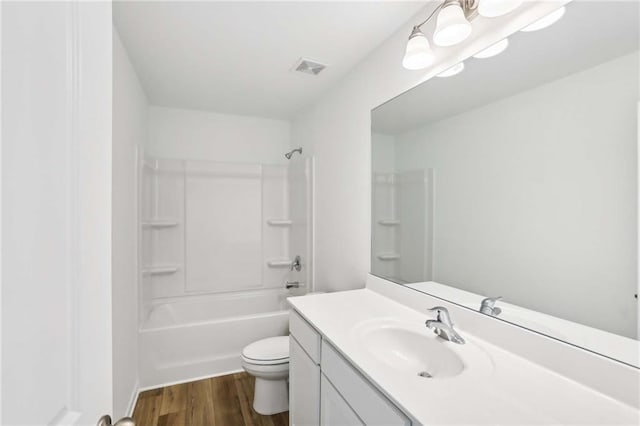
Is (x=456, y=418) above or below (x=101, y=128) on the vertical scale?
below

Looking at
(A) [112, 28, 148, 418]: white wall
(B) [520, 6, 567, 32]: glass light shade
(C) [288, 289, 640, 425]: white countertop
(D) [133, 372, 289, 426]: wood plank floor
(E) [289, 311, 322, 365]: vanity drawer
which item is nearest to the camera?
(C) [288, 289, 640, 425]: white countertop

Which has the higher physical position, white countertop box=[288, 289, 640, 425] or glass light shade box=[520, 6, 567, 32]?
glass light shade box=[520, 6, 567, 32]

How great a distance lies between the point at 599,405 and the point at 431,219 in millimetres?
912

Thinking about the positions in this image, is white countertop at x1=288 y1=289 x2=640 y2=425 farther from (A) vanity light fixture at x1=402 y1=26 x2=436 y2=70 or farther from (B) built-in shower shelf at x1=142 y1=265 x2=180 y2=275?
(B) built-in shower shelf at x1=142 y1=265 x2=180 y2=275

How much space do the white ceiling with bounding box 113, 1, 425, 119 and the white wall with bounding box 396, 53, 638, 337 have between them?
79 cm

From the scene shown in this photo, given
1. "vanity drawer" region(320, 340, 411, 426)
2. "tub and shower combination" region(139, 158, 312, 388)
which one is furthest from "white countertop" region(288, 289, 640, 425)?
"tub and shower combination" region(139, 158, 312, 388)

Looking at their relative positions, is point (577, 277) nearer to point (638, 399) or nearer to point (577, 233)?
point (577, 233)

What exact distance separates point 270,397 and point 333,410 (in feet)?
3.50

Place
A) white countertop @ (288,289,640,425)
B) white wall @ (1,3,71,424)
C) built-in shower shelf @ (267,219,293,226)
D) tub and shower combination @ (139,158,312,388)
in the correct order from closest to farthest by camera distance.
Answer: white wall @ (1,3,71,424), white countertop @ (288,289,640,425), tub and shower combination @ (139,158,312,388), built-in shower shelf @ (267,219,293,226)

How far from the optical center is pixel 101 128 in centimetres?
65

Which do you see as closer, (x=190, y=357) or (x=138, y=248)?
(x=138, y=248)

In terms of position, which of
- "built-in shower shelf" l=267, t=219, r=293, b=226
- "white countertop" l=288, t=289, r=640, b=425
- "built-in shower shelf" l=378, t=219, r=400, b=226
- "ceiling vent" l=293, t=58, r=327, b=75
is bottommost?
"white countertop" l=288, t=289, r=640, b=425

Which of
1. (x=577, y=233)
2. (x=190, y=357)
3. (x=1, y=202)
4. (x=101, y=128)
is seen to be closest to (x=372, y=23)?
(x=577, y=233)

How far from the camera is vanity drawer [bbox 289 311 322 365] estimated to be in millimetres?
1321
